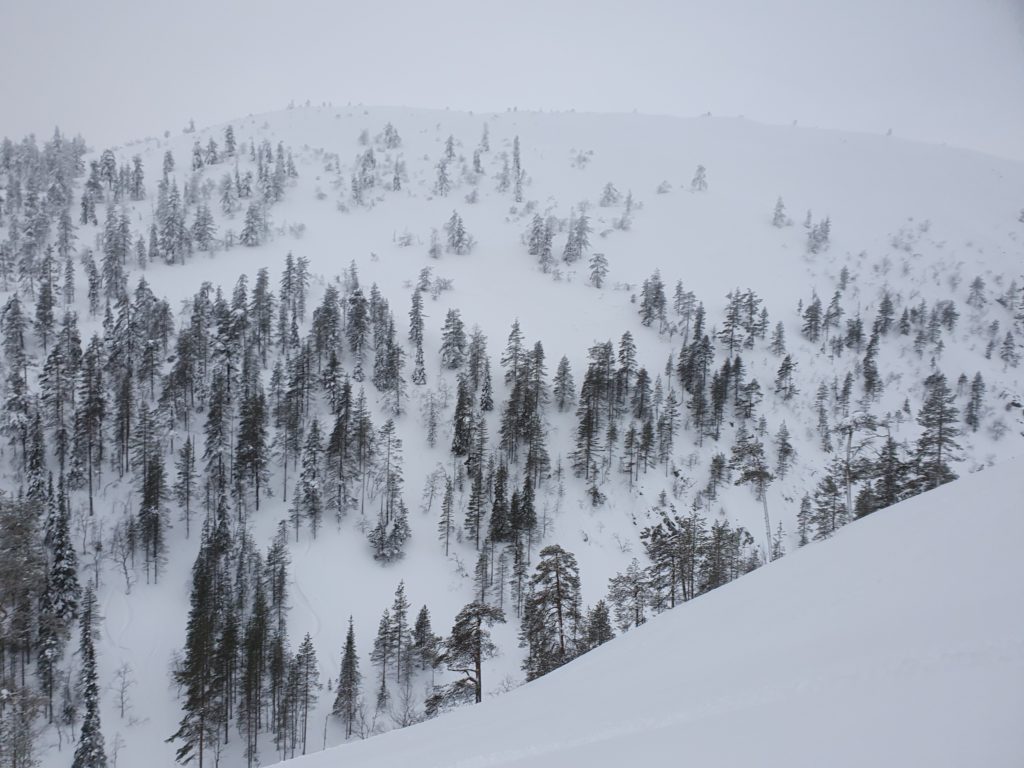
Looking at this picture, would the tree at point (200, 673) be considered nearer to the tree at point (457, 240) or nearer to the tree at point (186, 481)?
the tree at point (186, 481)

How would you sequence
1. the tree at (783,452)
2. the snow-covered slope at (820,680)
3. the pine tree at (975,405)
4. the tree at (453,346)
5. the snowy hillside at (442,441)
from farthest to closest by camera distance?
1. the pine tree at (975,405)
2. the tree at (453,346)
3. the tree at (783,452)
4. the snowy hillside at (442,441)
5. the snow-covered slope at (820,680)

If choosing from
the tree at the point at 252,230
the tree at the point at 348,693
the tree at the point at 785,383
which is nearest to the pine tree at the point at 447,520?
the tree at the point at 348,693

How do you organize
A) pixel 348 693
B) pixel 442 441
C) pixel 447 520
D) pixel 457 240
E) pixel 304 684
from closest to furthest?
pixel 348 693 < pixel 304 684 < pixel 447 520 < pixel 442 441 < pixel 457 240

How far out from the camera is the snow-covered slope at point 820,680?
5.58 meters

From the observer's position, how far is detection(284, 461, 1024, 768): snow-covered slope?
558 centimetres

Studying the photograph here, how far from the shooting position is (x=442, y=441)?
69.3m

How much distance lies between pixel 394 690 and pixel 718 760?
153 ft

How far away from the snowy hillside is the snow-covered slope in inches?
5.3

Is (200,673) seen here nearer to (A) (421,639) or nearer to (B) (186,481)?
(A) (421,639)

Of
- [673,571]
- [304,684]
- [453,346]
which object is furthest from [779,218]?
[304,684]

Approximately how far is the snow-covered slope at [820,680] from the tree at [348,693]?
31388 mm

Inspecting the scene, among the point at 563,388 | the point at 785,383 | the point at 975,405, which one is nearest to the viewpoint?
the point at 563,388

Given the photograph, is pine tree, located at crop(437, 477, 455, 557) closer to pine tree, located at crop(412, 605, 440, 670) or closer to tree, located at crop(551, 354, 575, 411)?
pine tree, located at crop(412, 605, 440, 670)

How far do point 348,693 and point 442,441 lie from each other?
3458 centimetres
